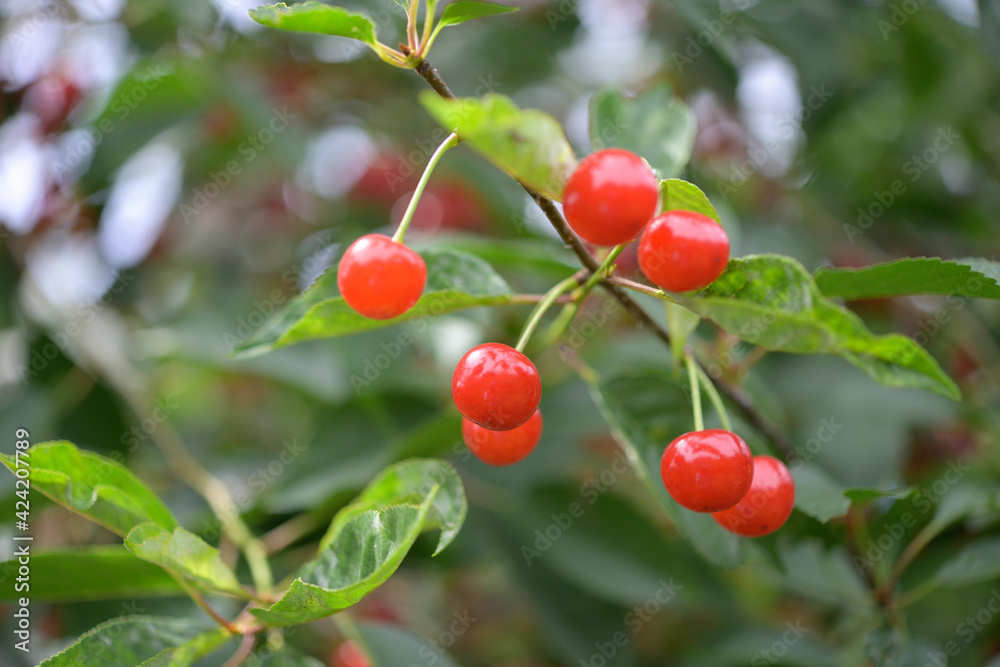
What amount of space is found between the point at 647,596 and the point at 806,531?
0.45 m

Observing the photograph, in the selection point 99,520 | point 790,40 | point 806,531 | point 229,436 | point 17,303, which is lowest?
point 229,436

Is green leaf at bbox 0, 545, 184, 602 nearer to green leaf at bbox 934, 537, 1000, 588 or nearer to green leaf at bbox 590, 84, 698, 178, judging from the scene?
green leaf at bbox 590, 84, 698, 178

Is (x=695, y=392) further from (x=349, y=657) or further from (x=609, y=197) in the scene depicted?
(x=349, y=657)

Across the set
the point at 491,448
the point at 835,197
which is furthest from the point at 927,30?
the point at 491,448

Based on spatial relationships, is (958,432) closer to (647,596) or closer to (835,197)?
(835,197)

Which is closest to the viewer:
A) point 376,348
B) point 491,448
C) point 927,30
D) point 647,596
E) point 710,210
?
point 710,210

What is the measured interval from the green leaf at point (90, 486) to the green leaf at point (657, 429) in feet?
2.06

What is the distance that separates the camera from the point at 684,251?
730 millimetres

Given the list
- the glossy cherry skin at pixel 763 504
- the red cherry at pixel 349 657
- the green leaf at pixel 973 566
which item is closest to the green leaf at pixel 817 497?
the glossy cherry skin at pixel 763 504

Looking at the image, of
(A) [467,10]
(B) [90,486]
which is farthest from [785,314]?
(B) [90,486]

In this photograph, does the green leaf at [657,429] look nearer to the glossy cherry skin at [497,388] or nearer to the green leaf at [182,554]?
the glossy cherry skin at [497,388]

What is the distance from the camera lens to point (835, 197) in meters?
2.44

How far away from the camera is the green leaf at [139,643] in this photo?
0.90 metres

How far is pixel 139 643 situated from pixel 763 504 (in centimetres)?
81
